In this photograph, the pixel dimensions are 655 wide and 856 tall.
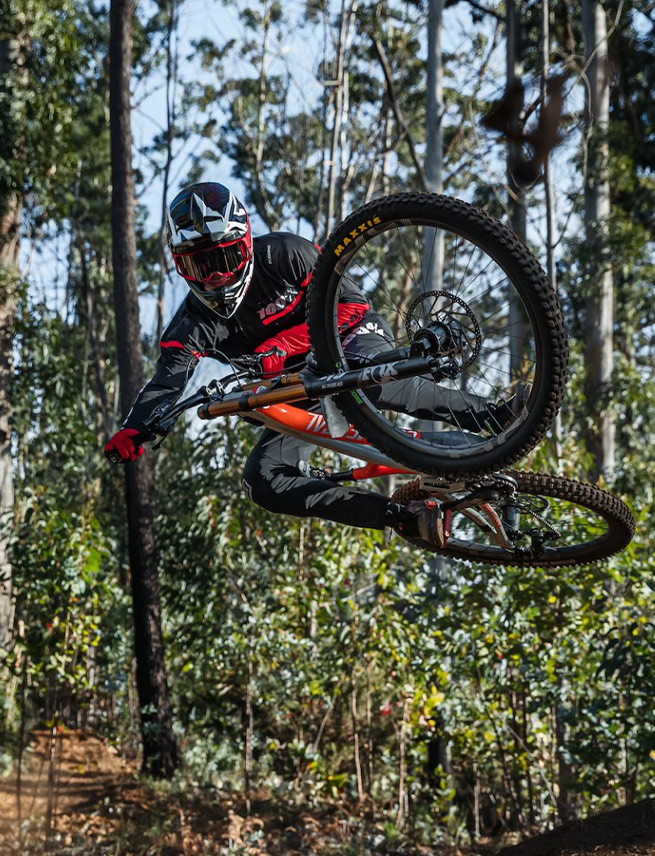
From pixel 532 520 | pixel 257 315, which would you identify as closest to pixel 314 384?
pixel 257 315

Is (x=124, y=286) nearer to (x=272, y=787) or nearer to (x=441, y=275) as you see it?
(x=441, y=275)

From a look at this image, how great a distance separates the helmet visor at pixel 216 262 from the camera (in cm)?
432

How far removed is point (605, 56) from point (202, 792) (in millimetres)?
16297

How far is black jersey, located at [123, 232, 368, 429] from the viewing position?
460 centimetres

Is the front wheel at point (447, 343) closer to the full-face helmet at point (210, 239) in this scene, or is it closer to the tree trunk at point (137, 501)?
the full-face helmet at point (210, 239)

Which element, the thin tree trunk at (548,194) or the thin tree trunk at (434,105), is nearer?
the thin tree trunk at (434,105)

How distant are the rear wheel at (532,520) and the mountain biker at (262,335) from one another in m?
0.27

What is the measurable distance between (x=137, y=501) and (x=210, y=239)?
7608mm

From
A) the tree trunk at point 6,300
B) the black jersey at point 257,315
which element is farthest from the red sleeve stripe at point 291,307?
the tree trunk at point 6,300

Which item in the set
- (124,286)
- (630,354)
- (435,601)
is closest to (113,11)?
(124,286)

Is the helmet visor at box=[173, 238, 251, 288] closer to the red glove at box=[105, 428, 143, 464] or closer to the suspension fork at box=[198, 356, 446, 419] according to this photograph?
the suspension fork at box=[198, 356, 446, 419]

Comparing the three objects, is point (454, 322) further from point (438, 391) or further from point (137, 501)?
point (137, 501)

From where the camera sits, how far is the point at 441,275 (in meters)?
12.2


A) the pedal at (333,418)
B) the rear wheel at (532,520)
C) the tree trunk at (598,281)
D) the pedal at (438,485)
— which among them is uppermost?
the tree trunk at (598,281)
